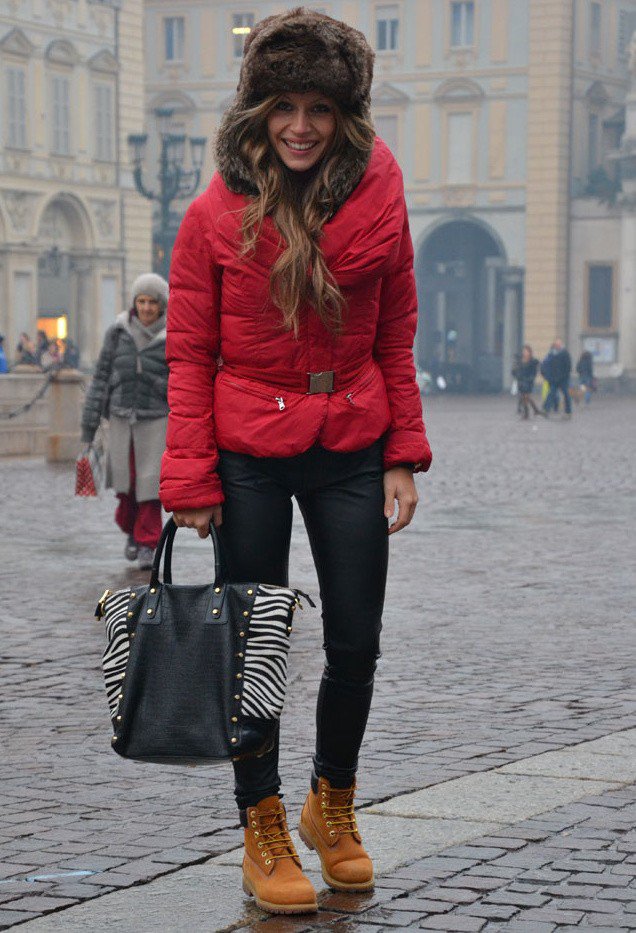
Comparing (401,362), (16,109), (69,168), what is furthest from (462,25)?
(401,362)

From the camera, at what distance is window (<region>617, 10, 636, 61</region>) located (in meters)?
58.9

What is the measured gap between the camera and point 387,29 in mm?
58469

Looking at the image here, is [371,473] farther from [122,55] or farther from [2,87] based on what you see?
[122,55]

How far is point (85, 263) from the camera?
151 feet

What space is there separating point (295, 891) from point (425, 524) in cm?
1014

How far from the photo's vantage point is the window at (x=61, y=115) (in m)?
45.4

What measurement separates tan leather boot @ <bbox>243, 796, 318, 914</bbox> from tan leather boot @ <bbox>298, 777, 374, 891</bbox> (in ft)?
0.27

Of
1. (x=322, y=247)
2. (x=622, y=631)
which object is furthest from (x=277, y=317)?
(x=622, y=631)

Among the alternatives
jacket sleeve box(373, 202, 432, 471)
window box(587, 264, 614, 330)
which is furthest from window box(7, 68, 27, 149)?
jacket sleeve box(373, 202, 432, 471)

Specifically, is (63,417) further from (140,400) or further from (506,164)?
(506,164)

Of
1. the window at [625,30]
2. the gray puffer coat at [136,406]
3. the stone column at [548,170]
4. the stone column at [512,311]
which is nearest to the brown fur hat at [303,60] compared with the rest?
the gray puffer coat at [136,406]

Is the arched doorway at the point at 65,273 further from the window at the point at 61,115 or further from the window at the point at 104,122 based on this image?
the window at the point at 104,122

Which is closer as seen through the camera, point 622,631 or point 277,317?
point 277,317

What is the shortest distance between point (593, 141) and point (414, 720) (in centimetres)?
5285
